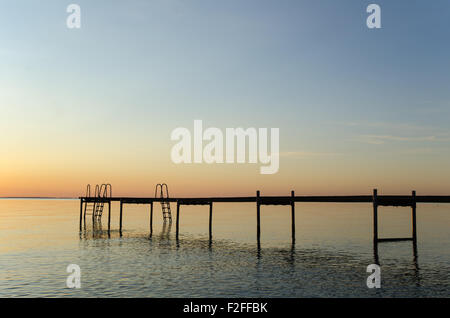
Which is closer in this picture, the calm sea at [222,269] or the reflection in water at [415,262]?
the calm sea at [222,269]

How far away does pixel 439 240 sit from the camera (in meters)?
34.1

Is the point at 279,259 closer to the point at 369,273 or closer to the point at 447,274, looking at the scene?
the point at 369,273

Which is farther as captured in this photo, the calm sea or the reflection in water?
the reflection in water

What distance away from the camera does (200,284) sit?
54.4ft

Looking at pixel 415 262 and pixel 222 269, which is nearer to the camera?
pixel 222 269

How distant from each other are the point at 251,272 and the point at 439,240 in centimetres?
2178
